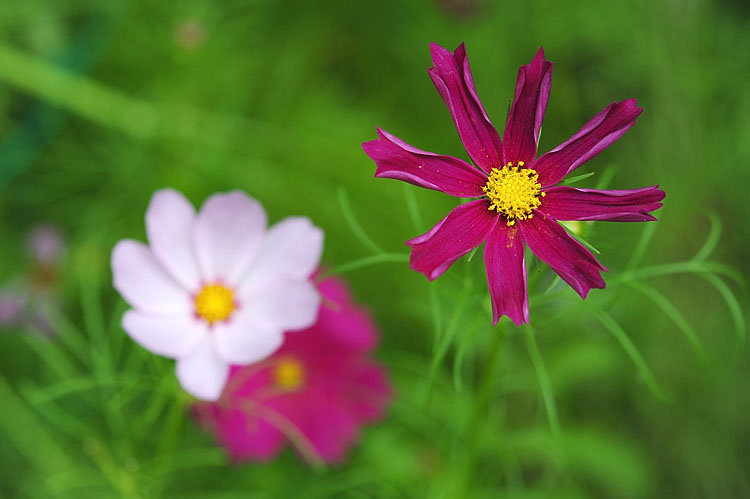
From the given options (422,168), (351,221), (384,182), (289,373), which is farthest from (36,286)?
(422,168)

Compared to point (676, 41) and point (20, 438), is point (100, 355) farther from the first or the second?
point (676, 41)

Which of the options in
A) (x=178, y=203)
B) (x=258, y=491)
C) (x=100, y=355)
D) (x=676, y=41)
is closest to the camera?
(x=178, y=203)

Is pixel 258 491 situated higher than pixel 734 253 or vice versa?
pixel 734 253

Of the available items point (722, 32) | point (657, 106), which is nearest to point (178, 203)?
point (657, 106)

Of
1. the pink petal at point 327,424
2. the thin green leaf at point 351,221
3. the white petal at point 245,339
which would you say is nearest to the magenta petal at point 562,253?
the thin green leaf at point 351,221

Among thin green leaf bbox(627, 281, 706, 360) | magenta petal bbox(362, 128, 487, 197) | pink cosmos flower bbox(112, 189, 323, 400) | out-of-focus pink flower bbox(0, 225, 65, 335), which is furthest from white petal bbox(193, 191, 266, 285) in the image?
out-of-focus pink flower bbox(0, 225, 65, 335)

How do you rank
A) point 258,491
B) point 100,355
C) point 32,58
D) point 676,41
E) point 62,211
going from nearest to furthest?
1. point 100,355
2. point 258,491
3. point 32,58
4. point 62,211
5. point 676,41
